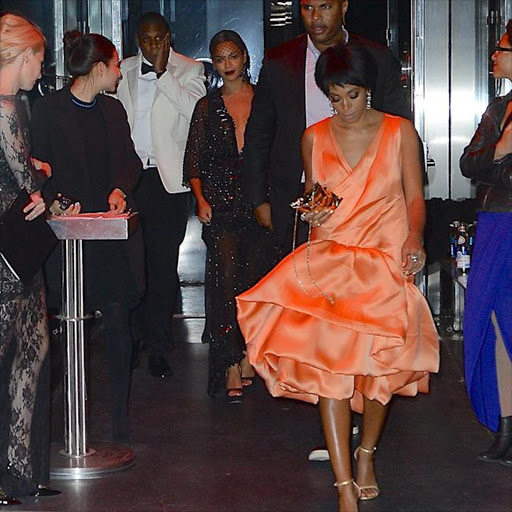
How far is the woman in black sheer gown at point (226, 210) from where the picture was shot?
5879mm

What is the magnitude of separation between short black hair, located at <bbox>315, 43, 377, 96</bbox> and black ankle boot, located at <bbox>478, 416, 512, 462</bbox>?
4.73 ft

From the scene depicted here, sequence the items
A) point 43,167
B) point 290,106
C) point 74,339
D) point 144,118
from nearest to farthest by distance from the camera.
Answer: point 43,167, point 74,339, point 290,106, point 144,118

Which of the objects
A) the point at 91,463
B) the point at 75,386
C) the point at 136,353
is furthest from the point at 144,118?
the point at 91,463

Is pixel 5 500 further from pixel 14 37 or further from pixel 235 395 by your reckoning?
pixel 235 395

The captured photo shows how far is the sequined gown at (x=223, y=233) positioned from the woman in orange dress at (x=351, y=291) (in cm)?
156

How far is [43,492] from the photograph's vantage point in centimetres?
440

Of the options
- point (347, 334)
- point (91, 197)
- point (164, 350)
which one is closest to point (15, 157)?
point (91, 197)

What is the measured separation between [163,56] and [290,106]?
60.0 inches

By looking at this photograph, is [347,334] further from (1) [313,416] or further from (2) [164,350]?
(2) [164,350]

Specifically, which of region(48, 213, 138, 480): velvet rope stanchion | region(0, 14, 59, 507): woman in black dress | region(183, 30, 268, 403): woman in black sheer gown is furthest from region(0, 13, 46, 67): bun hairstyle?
region(183, 30, 268, 403): woman in black sheer gown

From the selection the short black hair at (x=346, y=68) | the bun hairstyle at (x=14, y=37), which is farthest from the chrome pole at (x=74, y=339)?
the short black hair at (x=346, y=68)

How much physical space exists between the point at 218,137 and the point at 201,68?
2.73 ft

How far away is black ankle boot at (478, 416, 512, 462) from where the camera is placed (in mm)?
4801

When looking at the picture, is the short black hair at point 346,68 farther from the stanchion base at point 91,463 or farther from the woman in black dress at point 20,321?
the stanchion base at point 91,463
